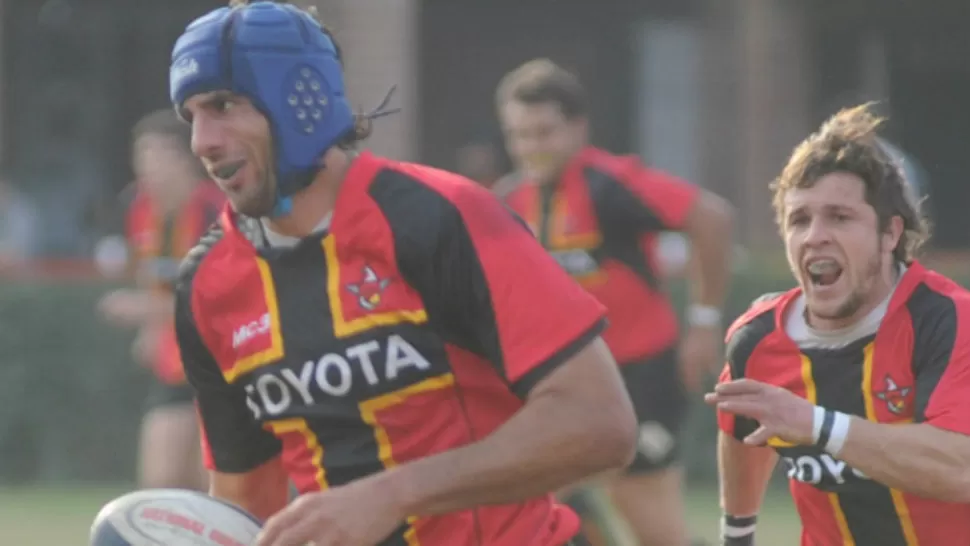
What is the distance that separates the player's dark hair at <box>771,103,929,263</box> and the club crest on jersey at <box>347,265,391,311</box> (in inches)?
49.2

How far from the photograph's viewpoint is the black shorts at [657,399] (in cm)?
891

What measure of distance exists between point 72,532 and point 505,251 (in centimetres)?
838

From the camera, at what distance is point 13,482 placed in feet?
48.4

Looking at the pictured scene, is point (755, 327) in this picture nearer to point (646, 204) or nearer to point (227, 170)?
point (227, 170)

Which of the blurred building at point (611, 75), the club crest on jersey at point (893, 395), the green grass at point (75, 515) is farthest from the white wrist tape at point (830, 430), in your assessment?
the blurred building at point (611, 75)

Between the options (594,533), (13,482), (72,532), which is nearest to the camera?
(594,533)

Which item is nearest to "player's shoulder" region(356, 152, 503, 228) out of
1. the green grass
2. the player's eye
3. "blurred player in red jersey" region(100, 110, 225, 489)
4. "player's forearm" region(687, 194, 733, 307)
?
the player's eye

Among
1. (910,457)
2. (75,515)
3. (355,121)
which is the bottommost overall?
(75,515)

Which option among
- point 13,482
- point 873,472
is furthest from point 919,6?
point 873,472

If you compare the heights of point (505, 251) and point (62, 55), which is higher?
point (505, 251)

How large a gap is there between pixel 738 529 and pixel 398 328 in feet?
4.73

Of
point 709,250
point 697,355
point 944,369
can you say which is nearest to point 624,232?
point 709,250

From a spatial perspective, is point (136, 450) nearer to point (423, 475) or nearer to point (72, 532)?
point (72, 532)

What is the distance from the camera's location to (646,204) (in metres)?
9.07
